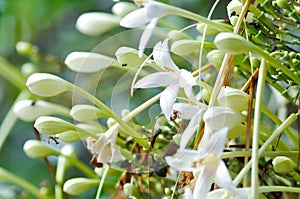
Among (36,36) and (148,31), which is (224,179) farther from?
(36,36)

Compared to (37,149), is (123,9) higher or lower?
higher

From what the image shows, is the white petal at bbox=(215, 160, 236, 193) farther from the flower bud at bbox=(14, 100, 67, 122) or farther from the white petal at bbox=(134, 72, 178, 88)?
the flower bud at bbox=(14, 100, 67, 122)

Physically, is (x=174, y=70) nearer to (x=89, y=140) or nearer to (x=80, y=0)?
(x=89, y=140)

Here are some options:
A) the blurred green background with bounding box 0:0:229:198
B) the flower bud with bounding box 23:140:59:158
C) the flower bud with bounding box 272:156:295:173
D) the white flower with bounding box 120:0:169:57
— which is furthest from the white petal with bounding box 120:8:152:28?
the blurred green background with bounding box 0:0:229:198

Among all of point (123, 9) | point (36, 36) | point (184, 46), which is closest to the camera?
point (184, 46)

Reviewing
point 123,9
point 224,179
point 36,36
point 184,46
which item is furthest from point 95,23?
point 36,36

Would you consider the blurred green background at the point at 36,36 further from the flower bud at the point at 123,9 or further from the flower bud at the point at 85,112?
the flower bud at the point at 85,112

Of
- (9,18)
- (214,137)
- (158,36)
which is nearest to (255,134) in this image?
(214,137)
